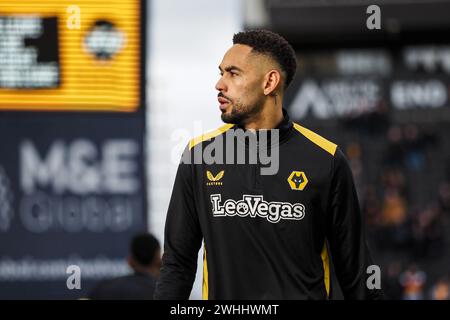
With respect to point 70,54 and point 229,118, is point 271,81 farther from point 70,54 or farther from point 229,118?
point 70,54

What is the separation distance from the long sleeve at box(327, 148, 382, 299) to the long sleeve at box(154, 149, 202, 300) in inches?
14.9

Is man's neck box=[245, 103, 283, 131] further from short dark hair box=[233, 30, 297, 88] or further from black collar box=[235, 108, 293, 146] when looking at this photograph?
short dark hair box=[233, 30, 297, 88]

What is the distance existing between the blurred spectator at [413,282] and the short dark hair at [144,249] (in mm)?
7151

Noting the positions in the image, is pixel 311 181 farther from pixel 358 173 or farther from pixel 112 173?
pixel 358 173

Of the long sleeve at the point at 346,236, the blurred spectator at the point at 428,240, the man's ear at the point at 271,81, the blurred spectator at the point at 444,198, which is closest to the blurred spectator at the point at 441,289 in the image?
the blurred spectator at the point at 428,240

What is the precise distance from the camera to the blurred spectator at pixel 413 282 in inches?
474

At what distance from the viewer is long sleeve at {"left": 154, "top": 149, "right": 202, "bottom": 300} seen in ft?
9.25

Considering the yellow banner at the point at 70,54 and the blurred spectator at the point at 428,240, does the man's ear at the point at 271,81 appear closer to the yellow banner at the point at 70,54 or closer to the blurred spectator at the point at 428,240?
the yellow banner at the point at 70,54

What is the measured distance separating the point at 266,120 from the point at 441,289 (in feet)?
31.6

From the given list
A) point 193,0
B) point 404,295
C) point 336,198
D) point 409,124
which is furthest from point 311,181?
point 409,124

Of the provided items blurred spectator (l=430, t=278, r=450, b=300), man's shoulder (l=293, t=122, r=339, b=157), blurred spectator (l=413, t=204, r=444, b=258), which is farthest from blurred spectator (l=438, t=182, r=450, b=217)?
man's shoulder (l=293, t=122, r=339, b=157)

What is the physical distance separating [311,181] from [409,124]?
33.6ft

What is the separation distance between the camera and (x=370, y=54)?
1366 cm

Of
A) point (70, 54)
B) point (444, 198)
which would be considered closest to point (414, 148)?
point (444, 198)
